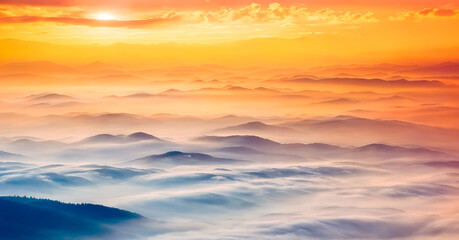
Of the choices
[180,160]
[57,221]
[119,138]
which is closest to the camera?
[57,221]

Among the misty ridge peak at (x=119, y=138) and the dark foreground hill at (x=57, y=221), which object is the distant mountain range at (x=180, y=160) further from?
the dark foreground hill at (x=57, y=221)

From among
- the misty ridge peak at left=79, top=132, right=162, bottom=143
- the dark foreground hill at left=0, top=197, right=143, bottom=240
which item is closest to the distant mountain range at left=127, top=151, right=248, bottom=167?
the misty ridge peak at left=79, top=132, right=162, bottom=143

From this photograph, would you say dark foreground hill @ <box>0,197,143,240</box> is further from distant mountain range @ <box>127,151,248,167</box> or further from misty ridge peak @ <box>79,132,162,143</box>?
misty ridge peak @ <box>79,132,162,143</box>

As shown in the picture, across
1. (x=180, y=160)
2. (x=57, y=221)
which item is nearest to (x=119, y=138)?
(x=180, y=160)

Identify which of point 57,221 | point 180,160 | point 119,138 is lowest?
point 57,221

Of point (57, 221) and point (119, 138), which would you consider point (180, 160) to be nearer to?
point (119, 138)

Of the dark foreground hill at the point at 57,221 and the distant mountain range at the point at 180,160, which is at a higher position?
the distant mountain range at the point at 180,160

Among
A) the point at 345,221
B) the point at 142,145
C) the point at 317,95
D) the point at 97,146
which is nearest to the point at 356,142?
the point at 142,145

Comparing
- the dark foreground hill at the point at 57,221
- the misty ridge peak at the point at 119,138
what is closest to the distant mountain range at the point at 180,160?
the misty ridge peak at the point at 119,138

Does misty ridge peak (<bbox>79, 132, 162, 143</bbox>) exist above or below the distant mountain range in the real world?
above

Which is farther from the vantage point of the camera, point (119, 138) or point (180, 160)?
point (119, 138)

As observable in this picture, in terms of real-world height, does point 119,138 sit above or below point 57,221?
above
